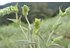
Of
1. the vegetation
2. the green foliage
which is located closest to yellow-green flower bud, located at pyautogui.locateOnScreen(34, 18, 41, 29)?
the vegetation

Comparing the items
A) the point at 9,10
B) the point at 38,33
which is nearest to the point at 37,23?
the point at 38,33

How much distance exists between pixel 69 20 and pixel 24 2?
351mm

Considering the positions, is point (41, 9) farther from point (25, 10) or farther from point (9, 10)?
point (9, 10)

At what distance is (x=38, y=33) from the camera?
856mm

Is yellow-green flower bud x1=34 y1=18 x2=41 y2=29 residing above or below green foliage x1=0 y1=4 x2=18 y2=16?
below

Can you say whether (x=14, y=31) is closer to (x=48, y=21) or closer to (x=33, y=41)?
(x=33, y=41)

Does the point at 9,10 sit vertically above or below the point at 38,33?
above

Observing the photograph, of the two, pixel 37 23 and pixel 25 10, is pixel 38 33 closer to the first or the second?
pixel 37 23

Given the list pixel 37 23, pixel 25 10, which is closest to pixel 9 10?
pixel 25 10

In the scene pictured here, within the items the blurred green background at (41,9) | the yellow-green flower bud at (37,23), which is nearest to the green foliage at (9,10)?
the blurred green background at (41,9)

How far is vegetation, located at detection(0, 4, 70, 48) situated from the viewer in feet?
2.80

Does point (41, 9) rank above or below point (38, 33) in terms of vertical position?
above

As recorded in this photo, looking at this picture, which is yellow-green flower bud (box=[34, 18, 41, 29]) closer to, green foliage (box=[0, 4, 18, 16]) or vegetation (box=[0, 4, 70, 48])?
vegetation (box=[0, 4, 70, 48])

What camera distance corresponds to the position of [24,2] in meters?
0.88
